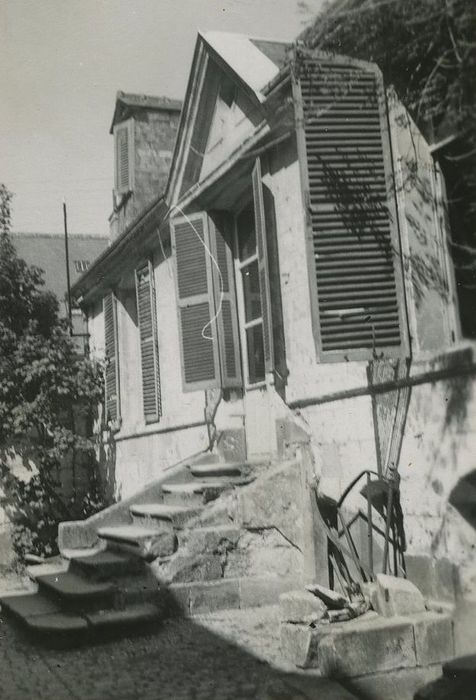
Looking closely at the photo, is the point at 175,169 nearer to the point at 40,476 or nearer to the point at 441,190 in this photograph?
the point at 441,190

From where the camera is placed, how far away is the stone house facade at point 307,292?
16.1ft

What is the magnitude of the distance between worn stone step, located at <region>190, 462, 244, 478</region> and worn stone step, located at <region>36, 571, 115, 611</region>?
1763 millimetres

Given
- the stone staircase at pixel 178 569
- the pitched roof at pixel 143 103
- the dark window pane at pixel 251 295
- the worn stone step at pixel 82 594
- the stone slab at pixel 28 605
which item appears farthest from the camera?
the pitched roof at pixel 143 103

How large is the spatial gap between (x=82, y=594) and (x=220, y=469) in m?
2.07

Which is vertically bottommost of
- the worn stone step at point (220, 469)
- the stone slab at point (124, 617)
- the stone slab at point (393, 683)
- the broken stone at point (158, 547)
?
the stone slab at point (393, 683)

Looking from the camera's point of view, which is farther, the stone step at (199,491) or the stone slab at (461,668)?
the stone step at (199,491)

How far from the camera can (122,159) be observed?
1353 cm

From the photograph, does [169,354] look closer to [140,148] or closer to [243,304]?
[243,304]

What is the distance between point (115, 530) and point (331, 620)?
299cm

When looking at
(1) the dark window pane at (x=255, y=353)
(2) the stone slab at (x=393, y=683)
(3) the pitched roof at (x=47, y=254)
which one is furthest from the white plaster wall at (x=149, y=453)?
(3) the pitched roof at (x=47, y=254)

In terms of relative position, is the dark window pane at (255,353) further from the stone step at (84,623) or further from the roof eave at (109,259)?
the stone step at (84,623)

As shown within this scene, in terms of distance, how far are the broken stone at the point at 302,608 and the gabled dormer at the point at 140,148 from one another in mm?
9349

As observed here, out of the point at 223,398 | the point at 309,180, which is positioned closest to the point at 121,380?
the point at 223,398

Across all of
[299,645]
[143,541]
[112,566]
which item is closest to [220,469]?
[143,541]
